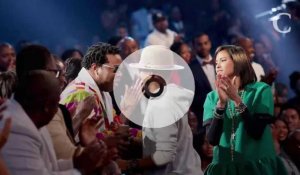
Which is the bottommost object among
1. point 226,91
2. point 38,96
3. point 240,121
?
point 240,121

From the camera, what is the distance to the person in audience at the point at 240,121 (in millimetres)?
6152

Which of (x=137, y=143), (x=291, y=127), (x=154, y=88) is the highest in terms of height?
(x=154, y=88)

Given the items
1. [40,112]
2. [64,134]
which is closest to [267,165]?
[64,134]

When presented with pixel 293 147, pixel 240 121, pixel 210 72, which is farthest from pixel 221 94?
pixel 210 72

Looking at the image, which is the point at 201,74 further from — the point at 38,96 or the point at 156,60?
the point at 38,96

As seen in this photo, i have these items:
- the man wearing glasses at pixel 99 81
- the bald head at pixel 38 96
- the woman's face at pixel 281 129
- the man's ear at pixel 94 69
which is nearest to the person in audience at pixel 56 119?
the bald head at pixel 38 96

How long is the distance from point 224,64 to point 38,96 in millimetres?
2515

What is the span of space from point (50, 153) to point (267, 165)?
2465 mm

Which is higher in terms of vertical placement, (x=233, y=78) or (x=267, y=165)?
(x=233, y=78)

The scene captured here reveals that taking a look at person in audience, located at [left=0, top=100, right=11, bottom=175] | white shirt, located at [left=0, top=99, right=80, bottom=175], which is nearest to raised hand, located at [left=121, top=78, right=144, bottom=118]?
white shirt, located at [left=0, top=99, right=80, bottom=175]

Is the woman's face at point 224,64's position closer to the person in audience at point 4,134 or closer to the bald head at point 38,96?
the bald head at point 38,96

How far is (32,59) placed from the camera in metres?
4.79

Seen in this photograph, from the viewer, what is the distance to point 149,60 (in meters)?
5.70

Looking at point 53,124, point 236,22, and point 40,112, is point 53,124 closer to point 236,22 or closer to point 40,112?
point 40,112
